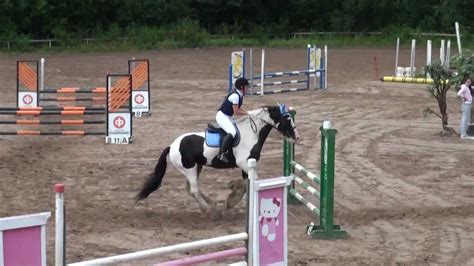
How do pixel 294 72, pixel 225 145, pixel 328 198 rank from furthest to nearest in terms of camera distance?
pixel 294 72 < pixel 225 145 < pixel 328 198

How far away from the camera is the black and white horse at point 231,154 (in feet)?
34.9

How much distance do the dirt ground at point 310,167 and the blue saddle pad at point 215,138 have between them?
3.11 feet

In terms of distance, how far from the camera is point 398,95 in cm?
2811

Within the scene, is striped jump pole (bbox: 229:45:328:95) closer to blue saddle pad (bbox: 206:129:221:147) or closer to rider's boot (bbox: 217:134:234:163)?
blue saddle pad (bbox: 206:129:221:147)

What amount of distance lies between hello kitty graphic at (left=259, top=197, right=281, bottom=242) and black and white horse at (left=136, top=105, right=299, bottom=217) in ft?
12.7

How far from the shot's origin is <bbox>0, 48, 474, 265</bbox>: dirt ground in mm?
9180

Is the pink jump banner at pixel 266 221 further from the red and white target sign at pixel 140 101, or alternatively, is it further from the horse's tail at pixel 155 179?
the red and white target sign at pixel 140 101

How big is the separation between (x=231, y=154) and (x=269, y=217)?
4.02 metres

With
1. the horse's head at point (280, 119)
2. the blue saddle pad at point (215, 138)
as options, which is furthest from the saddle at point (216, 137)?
the horse's head at point (280, 119)

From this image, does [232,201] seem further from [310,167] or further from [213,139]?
[310,167]

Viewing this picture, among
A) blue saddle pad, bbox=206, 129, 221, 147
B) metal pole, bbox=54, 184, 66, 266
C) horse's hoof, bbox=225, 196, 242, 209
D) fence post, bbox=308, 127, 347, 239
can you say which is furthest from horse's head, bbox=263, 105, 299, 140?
metal pole, bbox=54, 184, 66, 266

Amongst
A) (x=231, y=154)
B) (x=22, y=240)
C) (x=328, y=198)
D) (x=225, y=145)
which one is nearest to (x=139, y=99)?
(x=231, y=154)

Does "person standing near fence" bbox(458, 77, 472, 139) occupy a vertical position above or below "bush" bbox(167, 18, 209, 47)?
below

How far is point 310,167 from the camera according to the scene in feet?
47.0
